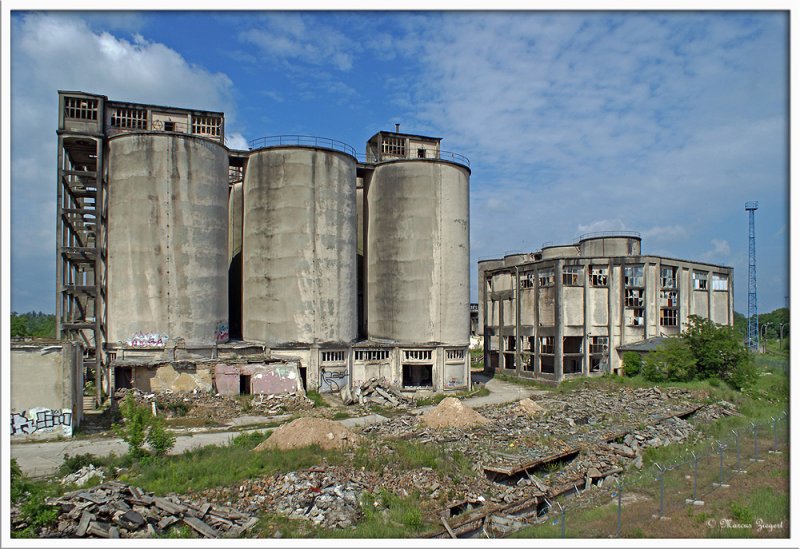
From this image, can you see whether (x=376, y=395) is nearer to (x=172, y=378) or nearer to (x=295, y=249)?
(x=295, y=249)

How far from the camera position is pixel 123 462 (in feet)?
68.0

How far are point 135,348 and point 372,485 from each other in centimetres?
2172

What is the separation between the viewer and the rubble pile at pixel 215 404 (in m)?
31.2

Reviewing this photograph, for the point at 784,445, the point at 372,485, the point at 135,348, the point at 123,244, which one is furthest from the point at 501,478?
the point at 123,244

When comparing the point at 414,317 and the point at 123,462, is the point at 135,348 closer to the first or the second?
the point at 123,462

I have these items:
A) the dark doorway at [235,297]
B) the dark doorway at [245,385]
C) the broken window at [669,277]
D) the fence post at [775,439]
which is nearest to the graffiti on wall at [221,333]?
the dark doorway at [245,385]

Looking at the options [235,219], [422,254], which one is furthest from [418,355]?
[235,219]

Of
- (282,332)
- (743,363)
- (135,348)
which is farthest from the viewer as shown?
(743,363)

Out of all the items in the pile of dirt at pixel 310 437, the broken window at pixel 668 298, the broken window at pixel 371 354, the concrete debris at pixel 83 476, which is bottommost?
the concrete debris at pixel 83 476

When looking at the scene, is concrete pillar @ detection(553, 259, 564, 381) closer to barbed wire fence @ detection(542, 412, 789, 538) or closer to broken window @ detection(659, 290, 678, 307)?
broken window @ detection(659, 290, 678, 307)

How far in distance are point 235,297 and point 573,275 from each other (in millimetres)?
27990

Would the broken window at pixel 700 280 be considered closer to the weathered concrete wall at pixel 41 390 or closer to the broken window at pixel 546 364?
the broken window at pixel 546 364

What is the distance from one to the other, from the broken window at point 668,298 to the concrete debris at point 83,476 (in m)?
44.8

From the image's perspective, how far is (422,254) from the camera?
139 ft
